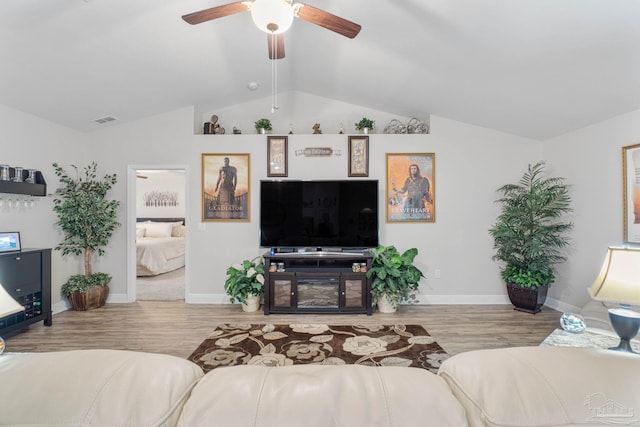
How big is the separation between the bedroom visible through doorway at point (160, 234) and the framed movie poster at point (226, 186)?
4.63 feet

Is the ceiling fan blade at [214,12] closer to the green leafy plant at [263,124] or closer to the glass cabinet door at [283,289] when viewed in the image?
the green leafy plant at [263,124]

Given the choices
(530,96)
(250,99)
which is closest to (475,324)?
(530,96)

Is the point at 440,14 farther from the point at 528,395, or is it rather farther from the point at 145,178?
the point at 145,178

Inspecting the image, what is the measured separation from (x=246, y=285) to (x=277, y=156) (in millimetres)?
1894

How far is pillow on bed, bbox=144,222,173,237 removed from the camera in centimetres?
761

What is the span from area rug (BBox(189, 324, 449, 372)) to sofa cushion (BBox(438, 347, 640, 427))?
2065mm

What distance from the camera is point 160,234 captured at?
300 inches

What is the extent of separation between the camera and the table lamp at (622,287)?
129 centimetres

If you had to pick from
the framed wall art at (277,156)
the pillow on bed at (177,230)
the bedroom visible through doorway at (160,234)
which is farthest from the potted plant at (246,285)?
the pillow on bed at (177,230)

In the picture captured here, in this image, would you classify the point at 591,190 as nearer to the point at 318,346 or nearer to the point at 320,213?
the point at 320,213

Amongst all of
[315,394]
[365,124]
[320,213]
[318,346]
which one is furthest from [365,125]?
[315,394]

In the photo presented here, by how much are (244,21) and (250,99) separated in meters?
1.82

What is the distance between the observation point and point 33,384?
592 millimetres

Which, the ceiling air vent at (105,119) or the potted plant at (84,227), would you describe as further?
the ceiling air vent at (105,119)
